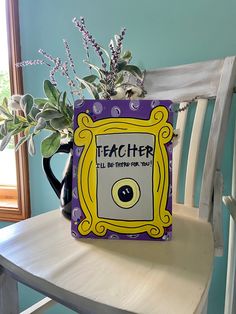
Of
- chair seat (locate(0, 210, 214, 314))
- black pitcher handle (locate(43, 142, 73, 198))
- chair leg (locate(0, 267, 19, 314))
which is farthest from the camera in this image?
black pitcher handle (locate(43, 142, 73, 198))

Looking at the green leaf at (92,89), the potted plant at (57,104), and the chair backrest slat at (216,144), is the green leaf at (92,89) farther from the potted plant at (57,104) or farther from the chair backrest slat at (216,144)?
the chair backrest slat at (216,144)

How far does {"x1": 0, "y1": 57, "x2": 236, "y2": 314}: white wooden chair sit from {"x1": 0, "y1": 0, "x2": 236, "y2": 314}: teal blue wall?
11cm

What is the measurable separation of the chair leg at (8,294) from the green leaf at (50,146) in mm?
216

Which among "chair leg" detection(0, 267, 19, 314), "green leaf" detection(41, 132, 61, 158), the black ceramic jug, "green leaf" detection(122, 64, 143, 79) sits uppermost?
"green leaf" detection(122, 64, 143, 79)

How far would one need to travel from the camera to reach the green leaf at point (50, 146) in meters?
0.62

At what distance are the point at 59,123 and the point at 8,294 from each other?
1.05 feet

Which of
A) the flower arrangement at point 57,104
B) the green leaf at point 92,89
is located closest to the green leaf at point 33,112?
the flower arrangement at point 57,104

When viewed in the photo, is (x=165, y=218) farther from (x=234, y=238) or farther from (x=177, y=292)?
(x=234, y=238)

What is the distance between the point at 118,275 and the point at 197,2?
2.38 ft

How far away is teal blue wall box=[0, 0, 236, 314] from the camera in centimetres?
86

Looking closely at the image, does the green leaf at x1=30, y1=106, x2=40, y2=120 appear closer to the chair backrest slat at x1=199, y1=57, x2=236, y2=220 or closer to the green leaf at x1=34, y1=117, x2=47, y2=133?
the green leaf at x1=34, y1=117, x2=47, y2=133

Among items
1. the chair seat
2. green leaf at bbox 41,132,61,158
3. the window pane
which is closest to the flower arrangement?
green leaf at bbox 41,132,61,158

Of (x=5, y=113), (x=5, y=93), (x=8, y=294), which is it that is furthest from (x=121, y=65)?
(x=5, y=93)

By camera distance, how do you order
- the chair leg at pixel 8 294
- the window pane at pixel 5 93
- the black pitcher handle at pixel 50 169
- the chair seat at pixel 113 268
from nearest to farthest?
the chair seat at pixel 113 268 → the chair leg at pixel 8 294 → the black pitcher handle at pixel 50 169 → the window pane at pixel 5 93
